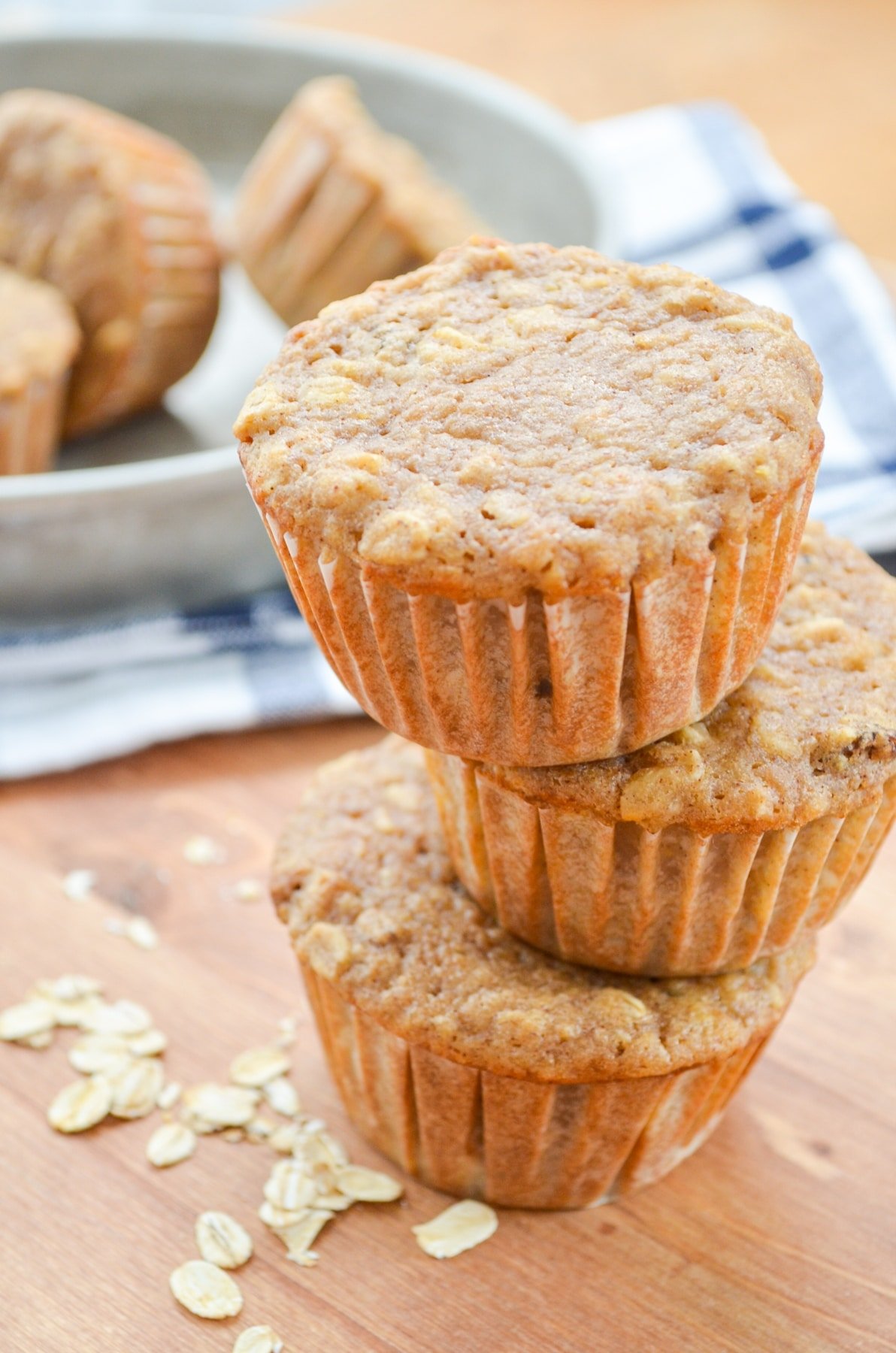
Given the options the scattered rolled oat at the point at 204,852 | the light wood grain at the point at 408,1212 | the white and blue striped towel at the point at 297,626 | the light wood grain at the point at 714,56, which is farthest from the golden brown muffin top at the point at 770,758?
the light wood grain at the point at 714,56

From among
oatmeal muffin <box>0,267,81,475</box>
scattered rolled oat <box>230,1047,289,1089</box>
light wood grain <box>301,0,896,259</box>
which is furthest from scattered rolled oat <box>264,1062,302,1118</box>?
light wood grain <box>301,0,896,259</box>

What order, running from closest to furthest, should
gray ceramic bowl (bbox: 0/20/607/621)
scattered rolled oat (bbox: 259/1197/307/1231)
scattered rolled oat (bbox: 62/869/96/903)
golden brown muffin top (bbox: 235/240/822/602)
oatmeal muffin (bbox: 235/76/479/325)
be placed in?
golden brown muffin top (bbox: 235/240/822/602), scattered rolled oat (bbox: 259/1197/307/1231), scattered rolled oat (bbox: 62/869/96/903), gray ceramic bowl (bbox: 0/20/607/621), oatmeal muffin (bbox: 235/76/479/325)

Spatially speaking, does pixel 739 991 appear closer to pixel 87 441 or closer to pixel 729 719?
pixel 729 719

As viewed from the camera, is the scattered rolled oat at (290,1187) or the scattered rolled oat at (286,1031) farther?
the scattered rolled oat at (286,1031)

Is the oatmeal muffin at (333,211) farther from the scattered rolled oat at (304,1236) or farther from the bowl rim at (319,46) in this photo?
the scattered rolled oat at (304,1236)

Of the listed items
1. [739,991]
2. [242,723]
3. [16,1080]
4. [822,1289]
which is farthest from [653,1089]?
[242,723]

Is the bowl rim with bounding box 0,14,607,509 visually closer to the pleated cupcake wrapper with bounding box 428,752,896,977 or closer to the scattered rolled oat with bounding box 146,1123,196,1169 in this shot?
the pleated cupcake wrapper with bounding box 428,752,896,977
